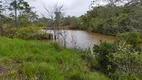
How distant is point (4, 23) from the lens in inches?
790

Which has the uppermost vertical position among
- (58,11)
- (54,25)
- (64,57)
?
(58,11)

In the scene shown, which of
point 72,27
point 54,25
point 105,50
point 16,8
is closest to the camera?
point 105,50

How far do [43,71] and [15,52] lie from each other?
187 centimetres

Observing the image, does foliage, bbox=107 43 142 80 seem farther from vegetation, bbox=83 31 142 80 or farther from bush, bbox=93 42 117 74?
bush, bbox=93 42 117 74

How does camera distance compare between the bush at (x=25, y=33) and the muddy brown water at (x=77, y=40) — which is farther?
the bush at (x=25, y=33)

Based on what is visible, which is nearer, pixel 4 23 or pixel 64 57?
pixel 64 57

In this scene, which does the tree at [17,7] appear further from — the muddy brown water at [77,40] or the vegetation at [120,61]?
the vegetation at [120,61]

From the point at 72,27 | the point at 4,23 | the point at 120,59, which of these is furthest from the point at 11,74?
the point at 72,27

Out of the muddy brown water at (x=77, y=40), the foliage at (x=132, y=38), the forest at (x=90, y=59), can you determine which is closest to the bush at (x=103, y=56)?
the forest at (x=90, y=59)

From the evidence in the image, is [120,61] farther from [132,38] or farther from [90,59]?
[132,38]

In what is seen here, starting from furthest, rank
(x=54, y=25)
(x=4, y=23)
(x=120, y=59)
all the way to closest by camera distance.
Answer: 1. (x=4, y=23)
2. (x=54, y=25)
3. (x=120, y=59)

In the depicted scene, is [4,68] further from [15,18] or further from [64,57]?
[15,18]

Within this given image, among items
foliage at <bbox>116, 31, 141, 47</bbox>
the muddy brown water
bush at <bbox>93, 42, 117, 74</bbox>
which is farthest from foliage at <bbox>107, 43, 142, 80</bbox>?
the muddy brown water

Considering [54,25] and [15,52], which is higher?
[54,25]
